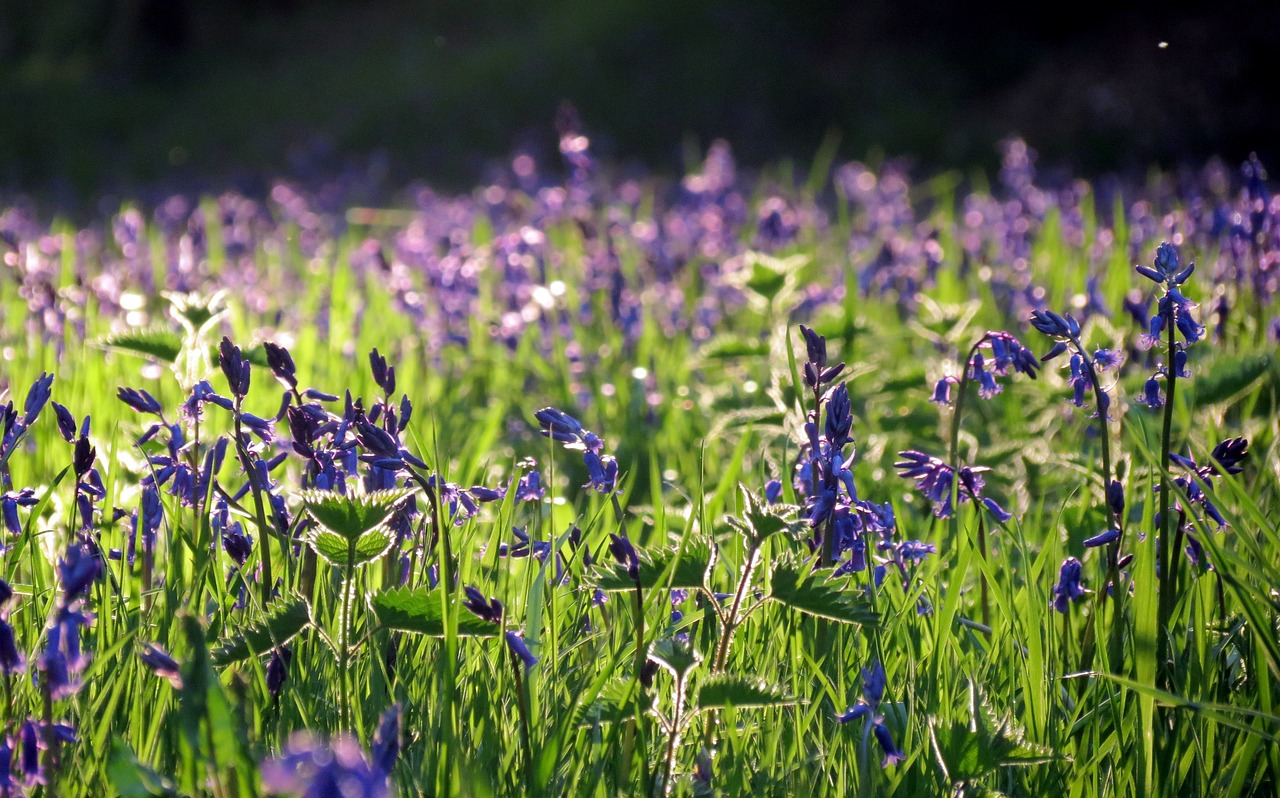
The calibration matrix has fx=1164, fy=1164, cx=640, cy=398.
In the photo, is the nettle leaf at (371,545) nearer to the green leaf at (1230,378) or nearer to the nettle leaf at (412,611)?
the nettle leaf at (412,611)

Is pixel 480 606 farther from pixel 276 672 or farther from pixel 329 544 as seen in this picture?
pixel 276 672

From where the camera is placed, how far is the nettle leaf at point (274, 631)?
1.65 meters

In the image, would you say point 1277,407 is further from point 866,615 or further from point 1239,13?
point 1239,13

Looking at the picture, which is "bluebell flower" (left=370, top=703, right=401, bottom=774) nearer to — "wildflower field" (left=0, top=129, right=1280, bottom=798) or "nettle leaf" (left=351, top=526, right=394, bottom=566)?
"wildflower field" (left=0, top=129, right=1280, bottom=798)

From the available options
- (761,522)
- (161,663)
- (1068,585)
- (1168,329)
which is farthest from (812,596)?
(161,663)

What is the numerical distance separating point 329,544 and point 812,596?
0.70 metres

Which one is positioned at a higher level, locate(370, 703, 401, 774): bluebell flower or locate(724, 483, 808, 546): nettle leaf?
locate(724, 483, 808, 546): nettle leaf

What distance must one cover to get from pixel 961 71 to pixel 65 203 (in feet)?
41.7

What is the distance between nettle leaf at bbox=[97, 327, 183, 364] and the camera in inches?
83.5

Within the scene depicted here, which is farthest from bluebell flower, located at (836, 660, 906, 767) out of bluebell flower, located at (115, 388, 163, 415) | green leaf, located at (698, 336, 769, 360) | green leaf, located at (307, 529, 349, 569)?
green leaf, located at (698, 336, 769, 360)

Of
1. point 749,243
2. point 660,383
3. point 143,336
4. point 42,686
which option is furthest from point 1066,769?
point 749,243

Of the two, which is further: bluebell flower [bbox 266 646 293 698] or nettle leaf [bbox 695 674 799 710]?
bluebell flower [bbox 266 646 293 698]

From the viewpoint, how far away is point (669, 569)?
1639mm

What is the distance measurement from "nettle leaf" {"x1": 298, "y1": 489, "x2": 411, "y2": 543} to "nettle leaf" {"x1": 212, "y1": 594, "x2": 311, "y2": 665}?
6.1 inches
